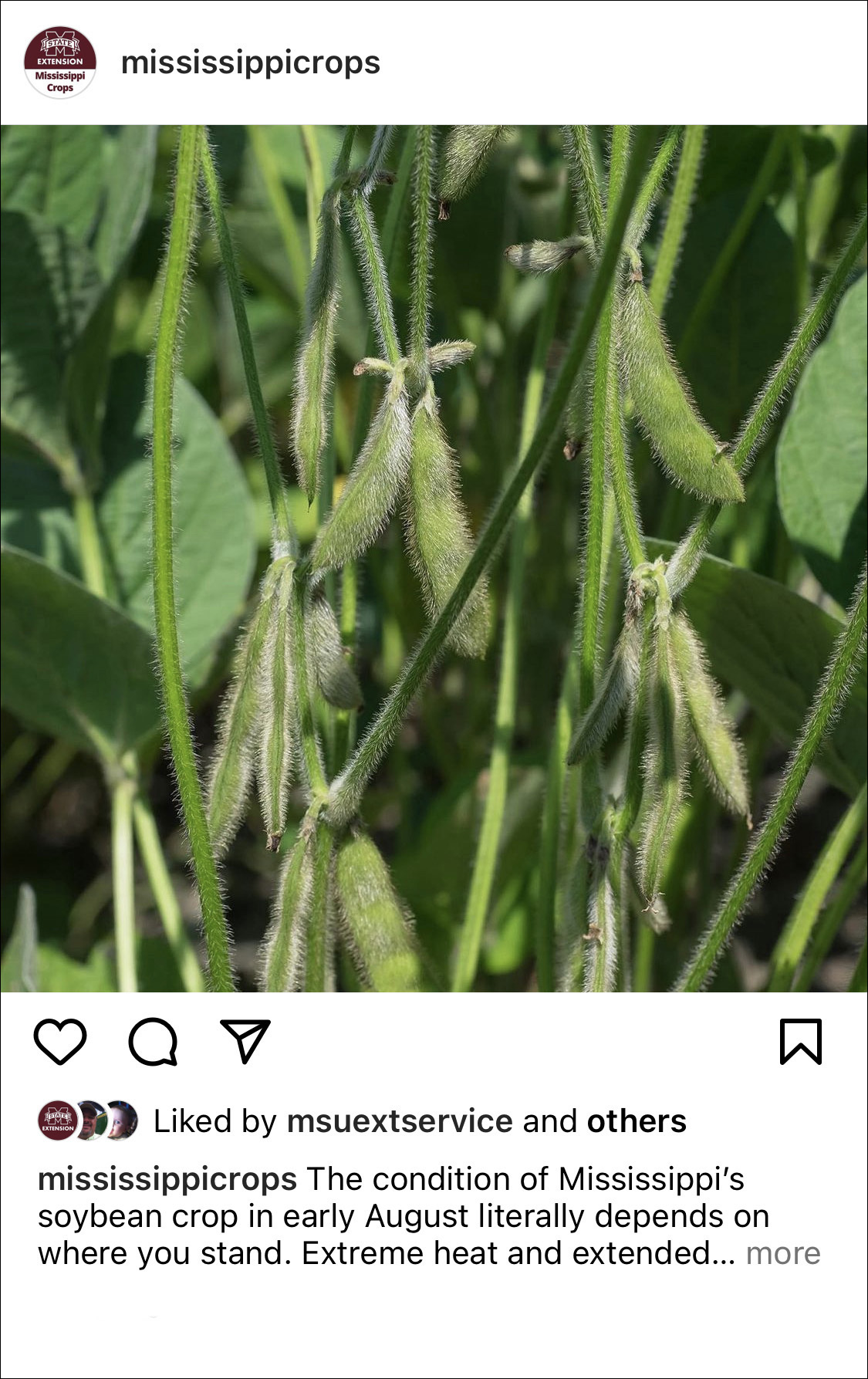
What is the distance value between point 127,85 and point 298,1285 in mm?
538

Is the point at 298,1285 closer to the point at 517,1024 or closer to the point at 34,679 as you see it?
the point at 517,1024

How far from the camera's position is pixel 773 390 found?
1.54 feet

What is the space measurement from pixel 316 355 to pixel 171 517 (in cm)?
9

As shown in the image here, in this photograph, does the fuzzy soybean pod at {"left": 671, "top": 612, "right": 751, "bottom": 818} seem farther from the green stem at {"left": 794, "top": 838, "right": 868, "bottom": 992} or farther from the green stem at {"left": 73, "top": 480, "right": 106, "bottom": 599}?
the green stem at {"left": 73, "top": 480, "right": 106, "bottom": 599}

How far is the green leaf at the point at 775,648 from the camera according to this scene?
0.59 m

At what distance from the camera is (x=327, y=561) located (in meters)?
0.47

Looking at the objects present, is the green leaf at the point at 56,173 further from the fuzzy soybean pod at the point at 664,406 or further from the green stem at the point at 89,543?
the fuzzy soybean pod at the point at 664,406

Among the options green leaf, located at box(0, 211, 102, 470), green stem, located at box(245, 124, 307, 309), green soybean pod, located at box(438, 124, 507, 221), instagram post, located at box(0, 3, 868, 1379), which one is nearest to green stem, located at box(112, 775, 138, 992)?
instagram post, located at box(0, 3, 868, 1379)

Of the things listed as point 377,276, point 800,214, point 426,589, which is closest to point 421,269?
point 377,276

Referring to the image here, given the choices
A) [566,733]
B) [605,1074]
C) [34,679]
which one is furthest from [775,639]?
[34,679]

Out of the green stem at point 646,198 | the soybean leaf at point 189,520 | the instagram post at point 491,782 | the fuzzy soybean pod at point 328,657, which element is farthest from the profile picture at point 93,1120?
the green stem at point 646,198

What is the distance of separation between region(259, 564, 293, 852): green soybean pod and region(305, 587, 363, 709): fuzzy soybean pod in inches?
0.4

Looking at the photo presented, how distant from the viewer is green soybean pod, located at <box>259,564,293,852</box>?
482mm

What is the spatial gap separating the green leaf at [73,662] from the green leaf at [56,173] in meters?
0.25
